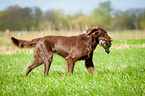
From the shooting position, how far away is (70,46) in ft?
13.6

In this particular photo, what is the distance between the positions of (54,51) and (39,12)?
21877mm

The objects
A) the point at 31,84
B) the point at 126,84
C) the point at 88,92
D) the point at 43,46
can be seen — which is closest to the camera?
the point at 88,92

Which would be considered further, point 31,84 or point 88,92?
point 31,84

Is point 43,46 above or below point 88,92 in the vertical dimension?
above

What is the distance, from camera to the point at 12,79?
13.7 ft

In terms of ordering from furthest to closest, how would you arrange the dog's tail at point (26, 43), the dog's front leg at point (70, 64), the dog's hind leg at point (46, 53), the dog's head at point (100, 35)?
the dog's tail at point (26, 43)
the dog's hind leg at point (46, 53)
the dog's front leg at point (70, 64)
the dog's head at point (100, 35)

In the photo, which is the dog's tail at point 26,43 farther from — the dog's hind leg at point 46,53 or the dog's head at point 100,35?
the dog's head at point 100,35

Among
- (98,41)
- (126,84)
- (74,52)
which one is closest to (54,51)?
(74,52)

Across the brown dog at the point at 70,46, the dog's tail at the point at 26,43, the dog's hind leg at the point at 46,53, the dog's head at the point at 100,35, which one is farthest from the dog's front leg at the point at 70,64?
the dog's tail at the point at 26,43

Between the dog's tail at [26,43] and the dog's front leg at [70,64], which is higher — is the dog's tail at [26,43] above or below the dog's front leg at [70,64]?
above

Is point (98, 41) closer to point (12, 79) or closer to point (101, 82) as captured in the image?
point (101, 82)

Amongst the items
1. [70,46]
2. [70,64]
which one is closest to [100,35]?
[70,46]

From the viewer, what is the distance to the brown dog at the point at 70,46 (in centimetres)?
397

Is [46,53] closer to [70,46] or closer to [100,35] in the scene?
[70,46]
